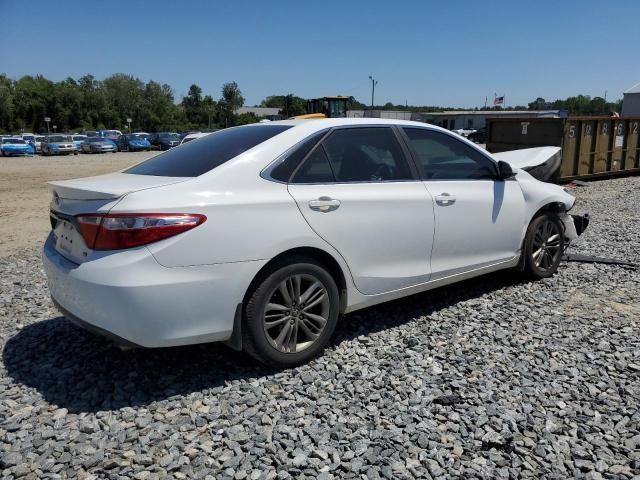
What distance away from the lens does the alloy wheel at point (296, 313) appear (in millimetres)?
3444

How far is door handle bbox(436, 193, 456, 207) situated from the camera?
426cm

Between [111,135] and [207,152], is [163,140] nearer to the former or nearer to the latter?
[111,135]

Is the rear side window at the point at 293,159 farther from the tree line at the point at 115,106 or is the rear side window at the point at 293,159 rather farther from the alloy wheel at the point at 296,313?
the tree line at the point at 115,106

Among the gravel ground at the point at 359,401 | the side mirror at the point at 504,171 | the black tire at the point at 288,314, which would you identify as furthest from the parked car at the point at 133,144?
the black tire at the point at 288,314

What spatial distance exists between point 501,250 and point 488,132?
1143 centimetres

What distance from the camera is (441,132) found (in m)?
4.56

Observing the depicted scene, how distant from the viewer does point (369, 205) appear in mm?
3812

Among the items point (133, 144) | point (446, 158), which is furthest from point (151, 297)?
point (133, 144)

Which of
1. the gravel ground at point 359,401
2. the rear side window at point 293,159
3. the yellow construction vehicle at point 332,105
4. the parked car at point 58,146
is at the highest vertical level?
the yellow construction vehicle at point 332,105

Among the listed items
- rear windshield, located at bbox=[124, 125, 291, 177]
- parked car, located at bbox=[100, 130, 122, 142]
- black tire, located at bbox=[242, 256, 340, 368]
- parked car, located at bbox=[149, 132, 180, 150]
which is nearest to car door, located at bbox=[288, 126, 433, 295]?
black tire, located at bbox=[242, 256, 340, 368]

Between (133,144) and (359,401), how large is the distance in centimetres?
4630

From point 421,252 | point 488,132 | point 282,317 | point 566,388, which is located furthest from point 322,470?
point 488,132

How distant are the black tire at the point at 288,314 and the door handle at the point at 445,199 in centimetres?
119

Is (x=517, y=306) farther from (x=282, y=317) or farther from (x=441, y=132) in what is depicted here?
(x=282, y=317)
